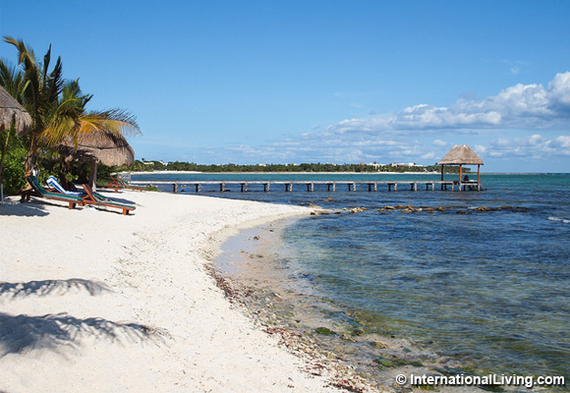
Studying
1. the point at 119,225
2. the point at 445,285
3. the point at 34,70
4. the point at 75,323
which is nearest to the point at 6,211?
the point at 119,225

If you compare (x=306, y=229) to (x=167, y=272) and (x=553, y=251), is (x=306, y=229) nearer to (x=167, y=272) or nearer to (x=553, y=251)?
(x=553, y=251)

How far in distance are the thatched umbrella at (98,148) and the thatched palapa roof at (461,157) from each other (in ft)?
129

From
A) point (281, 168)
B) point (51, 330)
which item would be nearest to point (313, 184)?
point (51, 330)

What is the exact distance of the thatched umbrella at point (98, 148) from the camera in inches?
685

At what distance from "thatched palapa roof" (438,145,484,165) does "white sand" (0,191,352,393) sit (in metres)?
44.9

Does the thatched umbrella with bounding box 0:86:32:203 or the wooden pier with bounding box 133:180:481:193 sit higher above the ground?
the thatched umbrella with bounding box 0:86:32:203

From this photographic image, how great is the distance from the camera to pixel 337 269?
434 inches

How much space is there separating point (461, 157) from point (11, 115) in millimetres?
47704

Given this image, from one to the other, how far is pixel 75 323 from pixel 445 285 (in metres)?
7.59

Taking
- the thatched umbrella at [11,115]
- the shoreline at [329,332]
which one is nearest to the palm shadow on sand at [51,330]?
the shoreline at [329,332]

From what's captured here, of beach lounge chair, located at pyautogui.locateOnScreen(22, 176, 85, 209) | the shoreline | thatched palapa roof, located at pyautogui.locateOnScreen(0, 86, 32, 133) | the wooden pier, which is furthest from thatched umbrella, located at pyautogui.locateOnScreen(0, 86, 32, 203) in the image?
the wooden pier

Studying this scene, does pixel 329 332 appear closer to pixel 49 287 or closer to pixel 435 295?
pixel 435 295

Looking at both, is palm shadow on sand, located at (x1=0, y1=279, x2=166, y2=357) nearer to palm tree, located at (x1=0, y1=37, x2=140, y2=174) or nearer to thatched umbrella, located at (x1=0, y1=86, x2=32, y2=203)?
thatched umbrella, located at (x1=0, y1=86, x2=32, y2=203)

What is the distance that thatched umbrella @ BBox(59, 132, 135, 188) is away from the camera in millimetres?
17391
